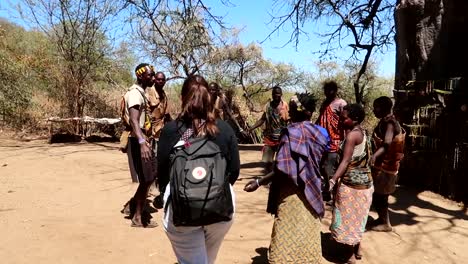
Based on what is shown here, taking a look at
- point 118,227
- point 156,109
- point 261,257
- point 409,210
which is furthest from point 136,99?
point 409,210

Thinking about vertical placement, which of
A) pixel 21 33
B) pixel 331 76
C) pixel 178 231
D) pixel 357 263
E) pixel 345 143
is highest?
pixel 21 33

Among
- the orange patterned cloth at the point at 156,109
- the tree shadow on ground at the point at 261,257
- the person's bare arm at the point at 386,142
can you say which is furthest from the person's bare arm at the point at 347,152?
the orange patterned cloth at the point at 156,109

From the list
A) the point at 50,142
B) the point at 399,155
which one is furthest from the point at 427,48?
the point at 50,142

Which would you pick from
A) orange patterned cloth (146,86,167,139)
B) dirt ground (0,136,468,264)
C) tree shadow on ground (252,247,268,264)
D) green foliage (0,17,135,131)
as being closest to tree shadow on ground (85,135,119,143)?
green foliage (0,17,135,131)

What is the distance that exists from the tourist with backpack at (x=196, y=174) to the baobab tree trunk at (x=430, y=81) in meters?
4.62

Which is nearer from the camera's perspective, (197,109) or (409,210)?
(197,109)

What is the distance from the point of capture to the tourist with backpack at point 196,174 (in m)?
2.12

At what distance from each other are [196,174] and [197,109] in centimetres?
38

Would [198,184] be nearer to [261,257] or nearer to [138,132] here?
[261,257]

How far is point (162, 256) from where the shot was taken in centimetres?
367

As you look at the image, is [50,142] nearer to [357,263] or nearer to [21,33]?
[357,263]

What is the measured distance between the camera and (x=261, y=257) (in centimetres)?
381

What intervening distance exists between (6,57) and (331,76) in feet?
48.6

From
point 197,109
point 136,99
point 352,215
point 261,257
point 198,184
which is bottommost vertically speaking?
point 261,257
